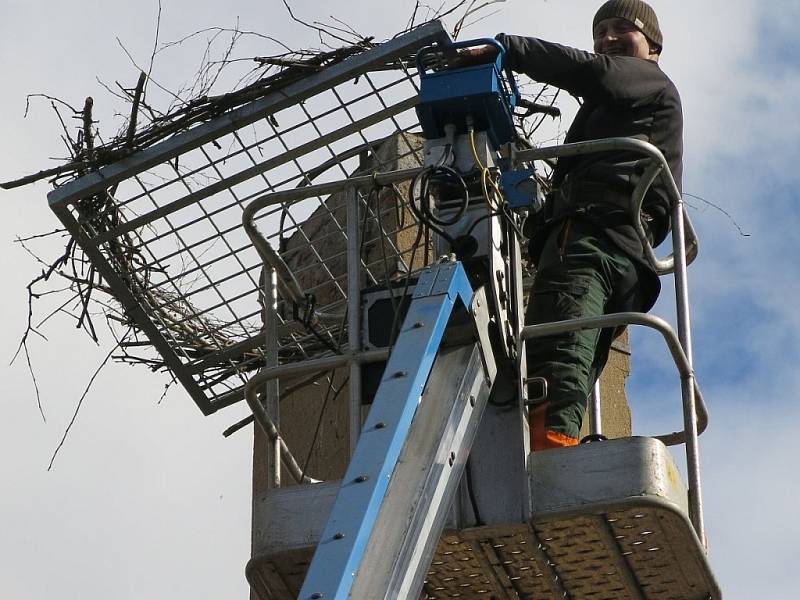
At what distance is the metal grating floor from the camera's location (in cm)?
548

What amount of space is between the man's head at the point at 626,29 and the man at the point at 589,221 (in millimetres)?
123

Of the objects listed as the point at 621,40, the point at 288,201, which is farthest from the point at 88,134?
the point at 621,40

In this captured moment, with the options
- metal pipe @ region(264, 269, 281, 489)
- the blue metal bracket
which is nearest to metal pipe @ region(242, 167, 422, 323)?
metal pipe @ region(264, 269, 281, 489)

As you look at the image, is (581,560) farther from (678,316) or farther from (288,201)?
(288,201)

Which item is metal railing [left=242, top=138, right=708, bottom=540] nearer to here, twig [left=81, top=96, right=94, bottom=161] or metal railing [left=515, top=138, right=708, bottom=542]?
metal railing [left=515, top=138, right=708, bottom=542]

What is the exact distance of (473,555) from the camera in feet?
18.5

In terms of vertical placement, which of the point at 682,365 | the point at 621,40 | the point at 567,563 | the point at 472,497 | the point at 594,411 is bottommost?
the point at 567,563

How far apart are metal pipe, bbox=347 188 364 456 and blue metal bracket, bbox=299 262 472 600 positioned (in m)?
0.60

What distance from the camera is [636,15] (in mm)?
6719

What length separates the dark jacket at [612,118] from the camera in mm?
6105

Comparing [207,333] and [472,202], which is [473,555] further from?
[207,333]

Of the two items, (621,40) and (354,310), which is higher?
(621,40)

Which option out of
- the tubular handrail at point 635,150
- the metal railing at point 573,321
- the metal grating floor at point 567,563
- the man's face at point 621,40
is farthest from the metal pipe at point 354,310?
the man's face at point 621,40

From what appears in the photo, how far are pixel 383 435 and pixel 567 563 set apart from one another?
1432 millimetres
